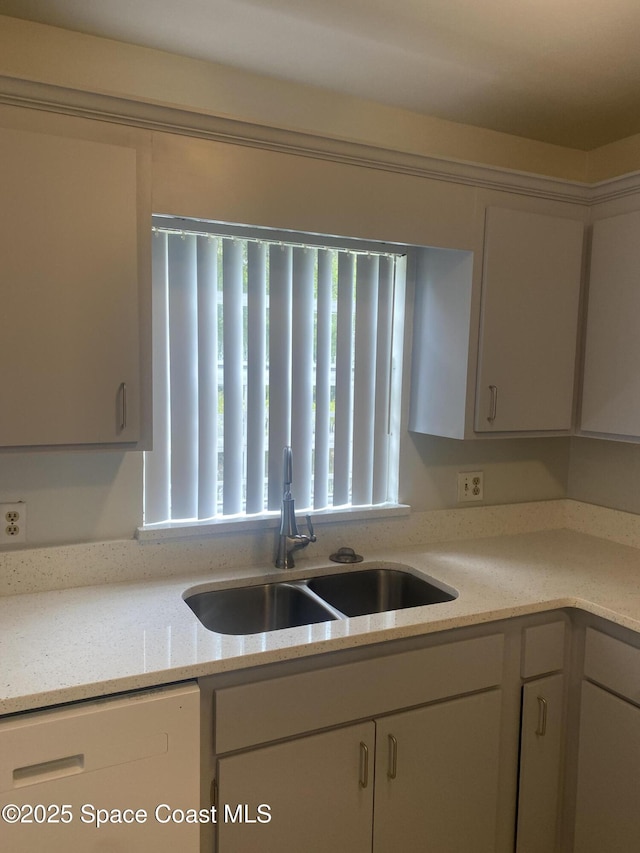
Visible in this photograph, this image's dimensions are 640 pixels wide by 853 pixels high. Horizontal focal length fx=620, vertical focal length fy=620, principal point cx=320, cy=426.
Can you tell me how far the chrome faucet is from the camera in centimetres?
193

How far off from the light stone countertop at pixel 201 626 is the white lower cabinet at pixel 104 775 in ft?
0.14

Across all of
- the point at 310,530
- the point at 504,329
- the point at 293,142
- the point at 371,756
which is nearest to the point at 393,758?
the point at 371,756

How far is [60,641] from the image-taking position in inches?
56.1

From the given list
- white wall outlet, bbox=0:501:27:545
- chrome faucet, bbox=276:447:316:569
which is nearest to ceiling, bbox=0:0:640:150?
chrome faucet, bbox=276:447:316:569

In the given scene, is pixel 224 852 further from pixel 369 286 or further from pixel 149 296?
pixel 369 286

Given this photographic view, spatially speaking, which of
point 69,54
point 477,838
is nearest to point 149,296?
point 69,54

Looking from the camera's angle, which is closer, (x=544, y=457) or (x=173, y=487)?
(x=173, y=487)

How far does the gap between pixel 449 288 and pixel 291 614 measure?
1.16 m

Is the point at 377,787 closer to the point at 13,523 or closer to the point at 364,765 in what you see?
the point at 364,765

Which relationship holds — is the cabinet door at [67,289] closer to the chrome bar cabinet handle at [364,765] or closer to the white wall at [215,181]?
the white wall at [215,181]

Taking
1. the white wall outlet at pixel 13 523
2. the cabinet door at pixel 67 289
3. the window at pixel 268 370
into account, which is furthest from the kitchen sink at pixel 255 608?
the cabinet door at pixel 67 289

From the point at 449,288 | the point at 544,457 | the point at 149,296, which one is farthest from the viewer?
the point at 544,457

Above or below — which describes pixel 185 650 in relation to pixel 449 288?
below

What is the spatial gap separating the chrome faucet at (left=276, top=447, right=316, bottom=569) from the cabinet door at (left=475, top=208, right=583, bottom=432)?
2.08 ft
